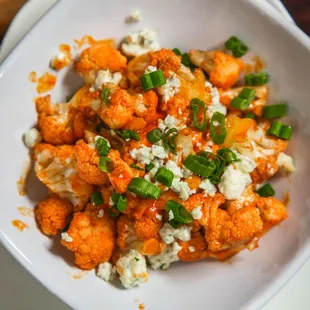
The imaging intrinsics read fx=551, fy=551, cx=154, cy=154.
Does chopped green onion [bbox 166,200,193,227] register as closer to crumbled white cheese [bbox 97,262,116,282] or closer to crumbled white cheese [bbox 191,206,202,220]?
crumbled white cheese [bbox 191,206,202,220]

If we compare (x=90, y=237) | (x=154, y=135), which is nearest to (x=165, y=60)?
(x=154, y=135)

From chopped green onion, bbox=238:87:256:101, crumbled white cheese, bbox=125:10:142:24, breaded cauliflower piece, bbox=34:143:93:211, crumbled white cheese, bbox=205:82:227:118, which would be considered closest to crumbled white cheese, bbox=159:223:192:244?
breaded cauliflower piece, bbox=34:143:93:211

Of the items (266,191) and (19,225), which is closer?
(19,225)

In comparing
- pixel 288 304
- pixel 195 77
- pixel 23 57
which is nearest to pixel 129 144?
pixel 195 77

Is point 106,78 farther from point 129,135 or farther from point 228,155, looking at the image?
point 228,155

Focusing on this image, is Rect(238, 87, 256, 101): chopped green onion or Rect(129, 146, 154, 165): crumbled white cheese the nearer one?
Rect(129, 146, 154, 165): crumbled white cheese

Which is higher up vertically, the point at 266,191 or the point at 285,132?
the point at 285,132
